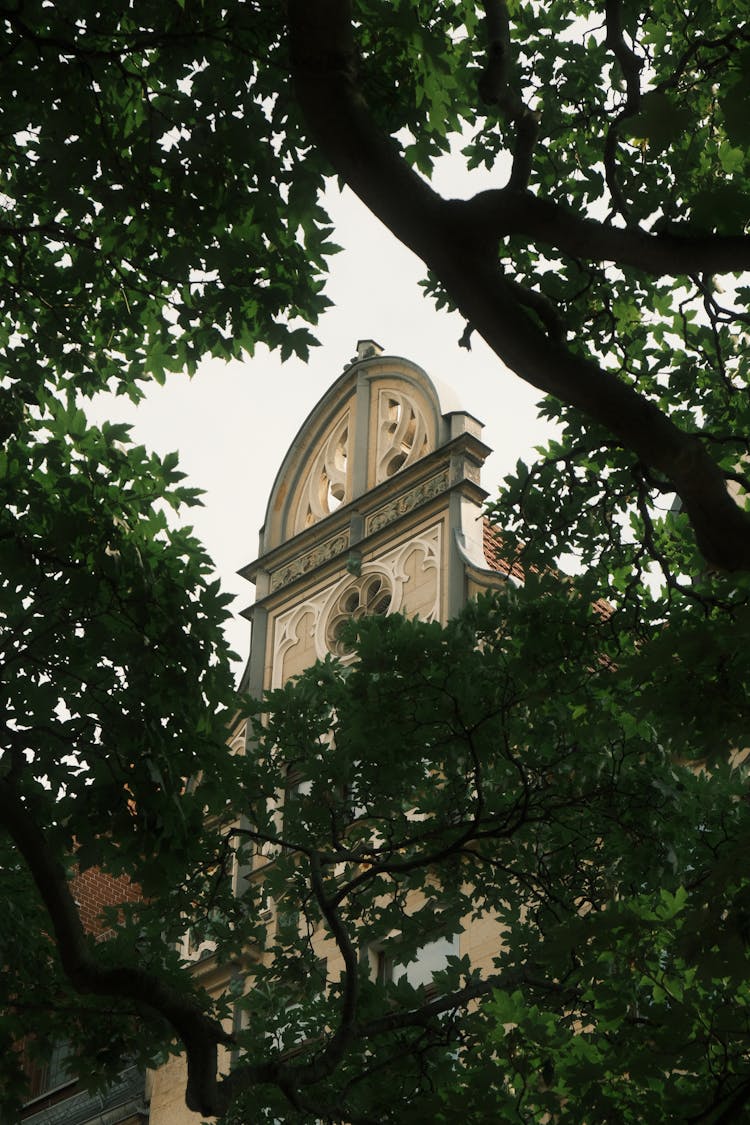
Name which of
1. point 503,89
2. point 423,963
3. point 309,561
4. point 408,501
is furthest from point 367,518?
point 503,89

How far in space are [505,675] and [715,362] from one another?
3.18 metres

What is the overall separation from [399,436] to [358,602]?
2946 mm

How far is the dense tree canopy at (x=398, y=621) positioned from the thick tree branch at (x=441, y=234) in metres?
0.01

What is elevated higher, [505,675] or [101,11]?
[101,11]

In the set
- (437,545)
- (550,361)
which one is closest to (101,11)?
(550,361)

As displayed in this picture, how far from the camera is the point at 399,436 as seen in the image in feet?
81.2

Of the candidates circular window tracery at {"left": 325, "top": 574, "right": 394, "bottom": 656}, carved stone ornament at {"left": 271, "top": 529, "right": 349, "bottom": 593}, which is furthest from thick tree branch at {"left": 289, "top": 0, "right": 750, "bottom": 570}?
carved stone ornament at {"left": 271, "top": 529, "right": 349, "bottom": 593}

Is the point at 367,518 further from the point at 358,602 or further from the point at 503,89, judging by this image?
the point at 503,89

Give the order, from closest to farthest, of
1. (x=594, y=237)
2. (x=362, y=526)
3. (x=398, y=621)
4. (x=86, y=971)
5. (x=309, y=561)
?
(x=594, y=237) < (x=86, y=971) < (x=398, y=621) < (x=362, y=526) < (x=309, y=561)

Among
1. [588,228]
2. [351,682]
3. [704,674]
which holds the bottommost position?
[704,674]

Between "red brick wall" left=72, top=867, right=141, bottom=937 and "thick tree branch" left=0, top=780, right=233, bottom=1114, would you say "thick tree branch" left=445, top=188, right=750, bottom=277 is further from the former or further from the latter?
"red brick wall" left=72, top=867, right=141, bottom=937

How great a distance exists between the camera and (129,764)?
9.89m

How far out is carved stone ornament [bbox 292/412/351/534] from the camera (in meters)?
25.5

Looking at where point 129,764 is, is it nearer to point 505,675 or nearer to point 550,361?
point 505,675
